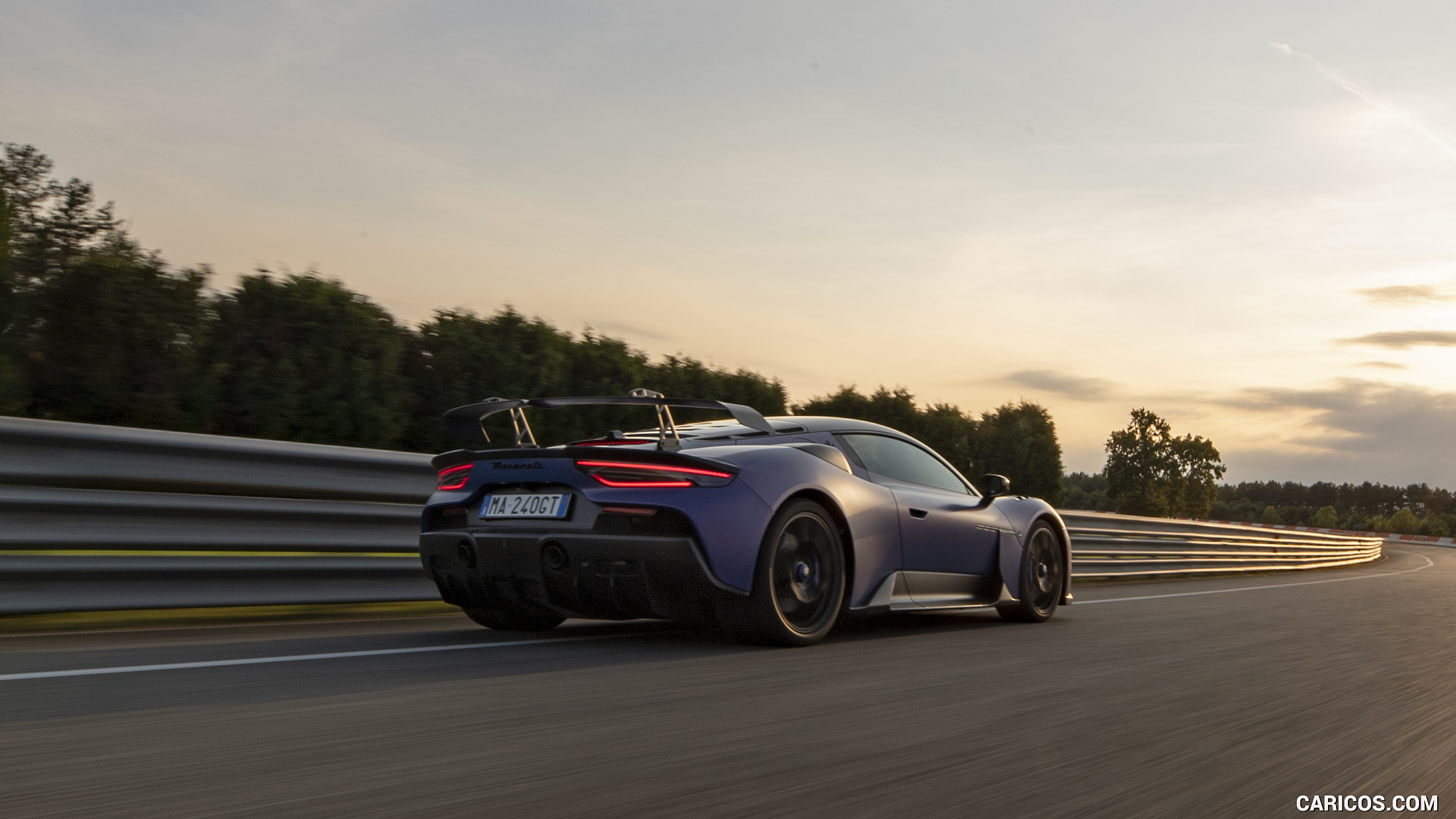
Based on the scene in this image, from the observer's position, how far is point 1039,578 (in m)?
8.15

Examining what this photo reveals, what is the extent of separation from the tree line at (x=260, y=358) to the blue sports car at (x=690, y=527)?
3.31 metres

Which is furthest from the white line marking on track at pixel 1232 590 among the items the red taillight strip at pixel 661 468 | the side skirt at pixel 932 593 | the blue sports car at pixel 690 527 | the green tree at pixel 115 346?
the green tree at pixel 115 346

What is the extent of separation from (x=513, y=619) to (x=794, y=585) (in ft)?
5.28

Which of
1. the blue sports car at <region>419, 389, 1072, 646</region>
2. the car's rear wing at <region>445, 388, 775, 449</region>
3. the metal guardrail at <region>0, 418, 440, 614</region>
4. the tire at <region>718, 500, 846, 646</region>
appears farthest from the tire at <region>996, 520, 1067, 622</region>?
the metal guardrail at <region>0, 418, 440, 614</region>

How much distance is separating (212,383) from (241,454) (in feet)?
7.57

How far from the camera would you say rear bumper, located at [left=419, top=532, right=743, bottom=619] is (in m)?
5.41

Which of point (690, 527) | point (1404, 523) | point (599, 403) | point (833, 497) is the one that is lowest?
point (1404, 523)

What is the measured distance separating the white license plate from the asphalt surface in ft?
2.09

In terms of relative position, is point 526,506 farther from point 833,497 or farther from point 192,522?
point 192,522

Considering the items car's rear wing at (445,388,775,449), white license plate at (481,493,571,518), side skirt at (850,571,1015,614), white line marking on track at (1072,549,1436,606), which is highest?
car's rear wing at (445,388,775,449)

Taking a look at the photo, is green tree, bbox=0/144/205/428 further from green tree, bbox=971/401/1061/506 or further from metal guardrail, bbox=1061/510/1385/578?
green tree, bbox=971/401/1061/506

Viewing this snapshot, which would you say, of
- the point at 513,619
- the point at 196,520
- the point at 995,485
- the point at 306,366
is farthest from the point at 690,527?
the point at 306,366

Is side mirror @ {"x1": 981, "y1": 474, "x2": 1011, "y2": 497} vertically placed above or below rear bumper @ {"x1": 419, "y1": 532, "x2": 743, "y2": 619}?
above

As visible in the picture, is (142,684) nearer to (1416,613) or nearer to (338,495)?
(338,495)
